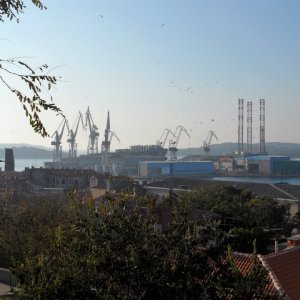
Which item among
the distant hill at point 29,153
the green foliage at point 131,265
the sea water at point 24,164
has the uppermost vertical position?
the distant hill at point 29,153

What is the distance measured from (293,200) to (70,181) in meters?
18.6

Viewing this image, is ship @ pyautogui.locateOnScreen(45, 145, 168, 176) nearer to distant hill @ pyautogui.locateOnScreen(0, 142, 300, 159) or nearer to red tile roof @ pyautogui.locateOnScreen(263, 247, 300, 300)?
distant hill @ pyautogui.locateOnScreen(0, 142, 300, 159)

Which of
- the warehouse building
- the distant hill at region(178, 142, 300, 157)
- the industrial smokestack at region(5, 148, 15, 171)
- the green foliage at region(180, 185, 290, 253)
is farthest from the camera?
the distant hill at region(178, 142, 300, 157)

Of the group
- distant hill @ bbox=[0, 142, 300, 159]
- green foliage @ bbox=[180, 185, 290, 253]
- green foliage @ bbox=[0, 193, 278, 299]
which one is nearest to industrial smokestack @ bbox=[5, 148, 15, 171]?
green foliage @ bbox=[180, 185, 290, 253]

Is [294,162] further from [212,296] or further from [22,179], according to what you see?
[212,296]

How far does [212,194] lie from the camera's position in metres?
21.8

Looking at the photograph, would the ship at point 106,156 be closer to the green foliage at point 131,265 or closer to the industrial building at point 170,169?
the industrial building at point 170,169

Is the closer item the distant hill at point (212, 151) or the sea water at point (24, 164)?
the sea water at point (24, 164)

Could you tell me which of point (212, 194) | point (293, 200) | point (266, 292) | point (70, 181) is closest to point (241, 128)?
point (70, 181)

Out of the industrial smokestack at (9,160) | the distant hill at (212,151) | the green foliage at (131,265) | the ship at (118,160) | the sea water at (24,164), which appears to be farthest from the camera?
the distant hill at (212,151)

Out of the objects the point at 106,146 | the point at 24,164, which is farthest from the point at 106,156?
the point at 24,164

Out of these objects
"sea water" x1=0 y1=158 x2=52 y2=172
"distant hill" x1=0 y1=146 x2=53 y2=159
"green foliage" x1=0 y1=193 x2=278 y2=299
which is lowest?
"sea water" x1=0 y1=158 x2=52 y2=172

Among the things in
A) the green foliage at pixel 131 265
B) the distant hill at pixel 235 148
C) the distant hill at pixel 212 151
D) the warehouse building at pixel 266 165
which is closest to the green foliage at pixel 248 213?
the green foliage at pixel 131 265

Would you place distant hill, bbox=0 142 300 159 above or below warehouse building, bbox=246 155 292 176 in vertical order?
above
